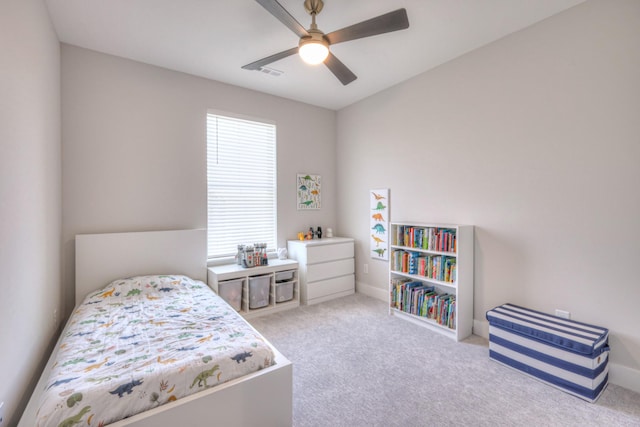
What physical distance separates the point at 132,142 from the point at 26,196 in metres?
1.40

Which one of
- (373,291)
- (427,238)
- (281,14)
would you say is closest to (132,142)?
(281,14)

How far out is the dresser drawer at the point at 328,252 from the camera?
12.1ft

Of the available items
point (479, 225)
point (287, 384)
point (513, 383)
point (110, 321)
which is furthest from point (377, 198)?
point (110, 321)

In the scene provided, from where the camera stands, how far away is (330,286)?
3.88 m

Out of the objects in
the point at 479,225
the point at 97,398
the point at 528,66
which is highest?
the point at 528,66

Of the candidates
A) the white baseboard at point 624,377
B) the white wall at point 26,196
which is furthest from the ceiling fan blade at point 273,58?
the white baseboard at point 624,377

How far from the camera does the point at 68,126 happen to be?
2.67 metres

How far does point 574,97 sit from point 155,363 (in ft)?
10.8

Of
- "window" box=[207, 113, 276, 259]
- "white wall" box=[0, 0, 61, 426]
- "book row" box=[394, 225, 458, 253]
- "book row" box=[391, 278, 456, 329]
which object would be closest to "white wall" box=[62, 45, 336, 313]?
"window" box=[207, 113, 276, 259]

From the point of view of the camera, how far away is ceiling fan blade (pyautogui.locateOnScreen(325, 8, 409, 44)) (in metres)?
1.73

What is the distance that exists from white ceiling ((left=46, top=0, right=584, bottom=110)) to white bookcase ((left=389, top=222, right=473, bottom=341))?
67.0 inches

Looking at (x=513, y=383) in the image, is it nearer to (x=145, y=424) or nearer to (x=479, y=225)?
(x=479, y=225)

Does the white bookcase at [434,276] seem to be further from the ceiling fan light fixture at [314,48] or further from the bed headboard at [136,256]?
the bed headboard at [136,256]

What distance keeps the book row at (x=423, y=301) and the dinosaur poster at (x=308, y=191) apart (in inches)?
63.3
